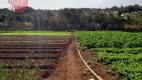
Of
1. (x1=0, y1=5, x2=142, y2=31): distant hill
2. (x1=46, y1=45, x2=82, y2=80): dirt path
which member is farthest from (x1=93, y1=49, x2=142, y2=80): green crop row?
(x1=0, y1=5, x2=142, y2=31): distant hill

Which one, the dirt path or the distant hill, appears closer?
the dirt path

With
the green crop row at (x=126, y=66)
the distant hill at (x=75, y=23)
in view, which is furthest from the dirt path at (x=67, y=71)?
the distant hill at (x=75, y=23)

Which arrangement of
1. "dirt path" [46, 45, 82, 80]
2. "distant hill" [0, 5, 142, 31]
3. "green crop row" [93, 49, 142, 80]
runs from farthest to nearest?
"distant hill" [0, 5, 142, 31] → "dirt path" [46, 45, 82, 80] → "green crop row" [93, 49, 142, 80]

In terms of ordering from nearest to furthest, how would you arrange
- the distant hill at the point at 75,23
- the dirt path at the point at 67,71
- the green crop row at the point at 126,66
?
the green crop row at the point at 126,66 → the dirt path at the point at 67,71 → the distant hill at the point at 75,23

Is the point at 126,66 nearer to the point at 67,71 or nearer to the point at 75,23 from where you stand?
the point at 67,71

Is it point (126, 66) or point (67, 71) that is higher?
point (126, 66)

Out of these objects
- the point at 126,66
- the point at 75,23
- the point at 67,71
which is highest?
the point at 75,23

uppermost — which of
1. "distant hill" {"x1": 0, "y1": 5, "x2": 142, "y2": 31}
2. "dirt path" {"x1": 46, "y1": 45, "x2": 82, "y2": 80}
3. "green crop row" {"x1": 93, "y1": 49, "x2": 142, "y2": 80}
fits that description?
"distant hill" {"x1": 0, "y1": 5, "x2": 142, "y2": 31}

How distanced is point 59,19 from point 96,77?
138 feet

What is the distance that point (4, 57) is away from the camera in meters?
16.6

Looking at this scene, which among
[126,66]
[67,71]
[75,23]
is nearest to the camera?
[67,71]

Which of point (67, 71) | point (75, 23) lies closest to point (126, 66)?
point (67, 71)

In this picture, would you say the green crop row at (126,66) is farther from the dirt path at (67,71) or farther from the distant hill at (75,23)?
the distant hill at (75,23)

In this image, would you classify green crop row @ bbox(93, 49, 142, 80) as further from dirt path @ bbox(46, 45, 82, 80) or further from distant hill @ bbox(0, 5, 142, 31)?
distant hill @ bbox(0, 5, 142, 31)
